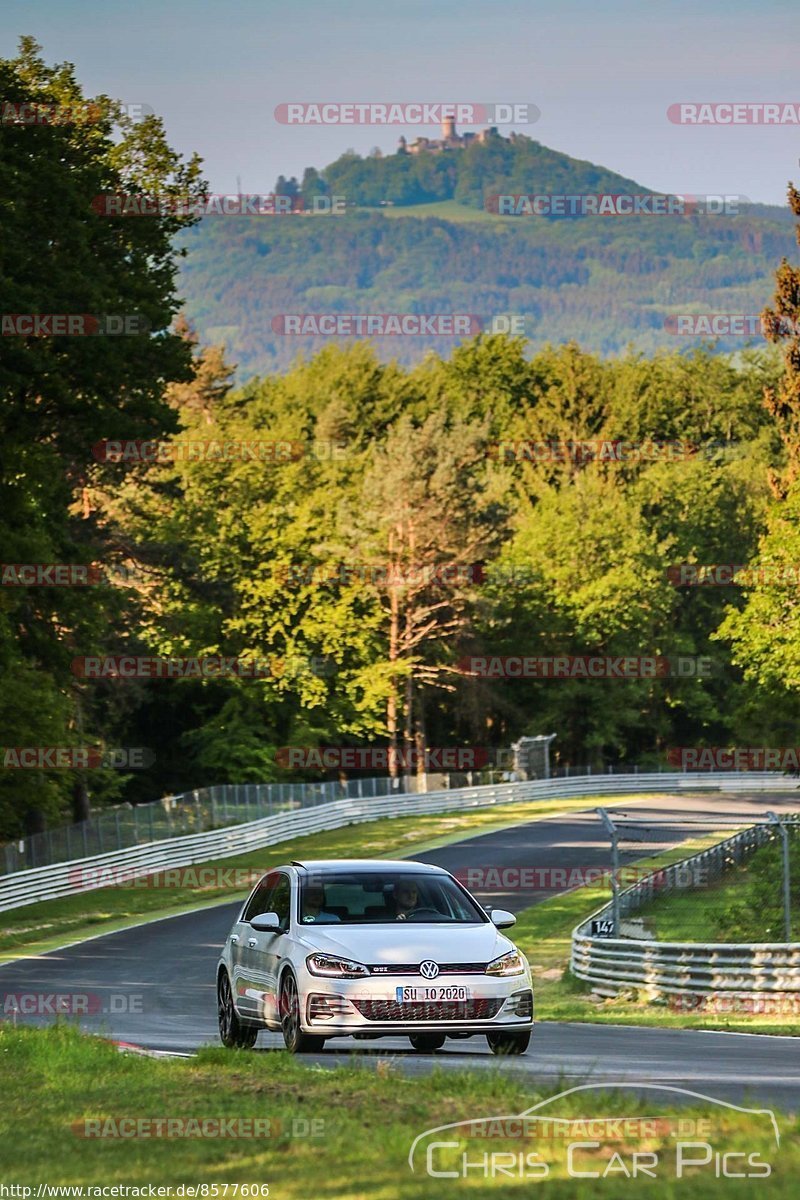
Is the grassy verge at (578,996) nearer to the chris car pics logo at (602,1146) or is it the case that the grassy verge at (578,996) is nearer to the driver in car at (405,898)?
the driver in car at (405,898)

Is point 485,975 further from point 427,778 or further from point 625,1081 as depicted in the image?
point 427,778

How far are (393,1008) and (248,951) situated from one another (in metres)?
2.14

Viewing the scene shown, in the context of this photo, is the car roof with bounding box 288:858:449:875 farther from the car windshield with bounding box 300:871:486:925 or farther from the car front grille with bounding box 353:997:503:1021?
the car front grille with bounding box 353:997:503:1021

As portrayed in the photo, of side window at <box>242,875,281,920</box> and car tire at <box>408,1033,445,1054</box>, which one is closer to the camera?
car tire at <box>408,1033,445,1054</box>

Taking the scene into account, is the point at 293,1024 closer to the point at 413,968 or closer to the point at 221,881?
the point at 413,968

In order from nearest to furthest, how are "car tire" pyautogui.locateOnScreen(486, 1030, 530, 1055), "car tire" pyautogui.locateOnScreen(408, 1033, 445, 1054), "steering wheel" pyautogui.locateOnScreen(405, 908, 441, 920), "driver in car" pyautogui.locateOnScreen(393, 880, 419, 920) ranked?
"car tire" pyautogui.locateOnScreen(486, 1030, 530, 1055), "steering wheel" pyautogui.locateOnScreen(405, 908, 441, 920), "driver in car" pyautogui.locateOnScreen(393, 880, 419, 920), "car tire" pyautogui.locateOnScreen(408, 1033, 445, 1054)

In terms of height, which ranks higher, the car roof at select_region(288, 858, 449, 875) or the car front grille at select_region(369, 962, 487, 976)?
the car roof at select_region(288, 858, 449, 875)

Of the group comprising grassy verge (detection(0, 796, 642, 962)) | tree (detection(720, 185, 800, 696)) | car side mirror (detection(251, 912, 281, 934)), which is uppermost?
tree (detection(720, 185, 800, 696))

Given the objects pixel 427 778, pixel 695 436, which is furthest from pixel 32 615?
pixel 695 436

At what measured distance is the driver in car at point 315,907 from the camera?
14.5m

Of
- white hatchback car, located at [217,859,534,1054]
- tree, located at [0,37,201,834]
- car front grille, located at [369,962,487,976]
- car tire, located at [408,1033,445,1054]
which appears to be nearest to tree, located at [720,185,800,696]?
tree, located at [0,37,201,834]

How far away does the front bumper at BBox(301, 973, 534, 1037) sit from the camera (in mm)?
13625

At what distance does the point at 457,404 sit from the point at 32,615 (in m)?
65.2

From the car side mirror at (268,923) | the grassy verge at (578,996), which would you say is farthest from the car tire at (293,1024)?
the grassy verge at (578,996)
